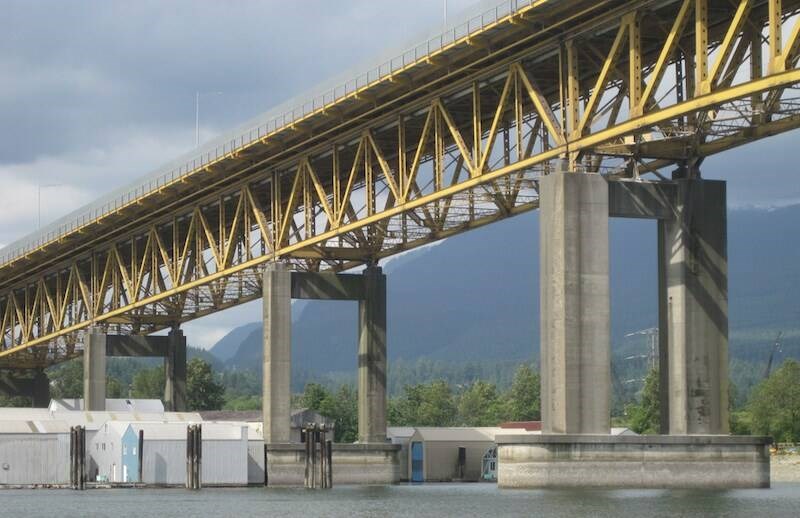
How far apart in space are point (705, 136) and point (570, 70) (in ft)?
21.6

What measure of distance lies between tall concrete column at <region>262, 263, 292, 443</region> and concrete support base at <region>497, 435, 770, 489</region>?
118ft

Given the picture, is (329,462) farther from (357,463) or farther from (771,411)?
(771,411)

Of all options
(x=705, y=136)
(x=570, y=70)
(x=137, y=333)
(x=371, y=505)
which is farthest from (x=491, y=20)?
(x=137, y=333)

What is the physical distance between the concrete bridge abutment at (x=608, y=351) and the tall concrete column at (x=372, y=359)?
3738 cm

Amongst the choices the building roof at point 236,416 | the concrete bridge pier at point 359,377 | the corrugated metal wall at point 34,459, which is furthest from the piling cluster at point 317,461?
the building roof at point 236,416

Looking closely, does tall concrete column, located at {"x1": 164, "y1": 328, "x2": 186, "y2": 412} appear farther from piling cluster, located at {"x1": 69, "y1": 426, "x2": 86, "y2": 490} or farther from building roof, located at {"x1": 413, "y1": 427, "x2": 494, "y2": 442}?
piling cluster, located at {"x1": 69, "y1": 426, "x2": 86, "y2": 490}

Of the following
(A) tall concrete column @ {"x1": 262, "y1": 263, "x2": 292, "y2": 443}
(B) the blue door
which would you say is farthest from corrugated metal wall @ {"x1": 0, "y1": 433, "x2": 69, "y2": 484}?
(B) the blue door

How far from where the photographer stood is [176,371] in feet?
466

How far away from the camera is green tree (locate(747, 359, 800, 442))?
504ft

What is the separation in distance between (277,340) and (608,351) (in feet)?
126

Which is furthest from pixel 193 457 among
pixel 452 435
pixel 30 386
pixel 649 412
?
pixel 30 386

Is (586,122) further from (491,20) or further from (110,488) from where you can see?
(110,488)

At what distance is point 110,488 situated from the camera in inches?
4065

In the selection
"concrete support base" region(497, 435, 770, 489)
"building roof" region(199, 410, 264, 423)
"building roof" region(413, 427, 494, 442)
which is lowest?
"building roof" region(413, 427, 494, 442)
